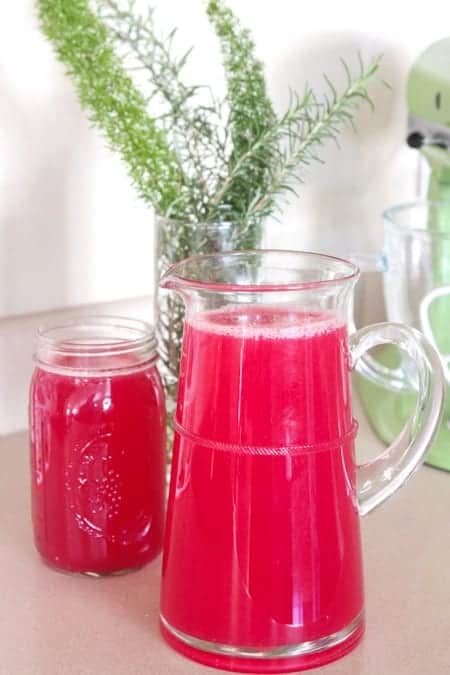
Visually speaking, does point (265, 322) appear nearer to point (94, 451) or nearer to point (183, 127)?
point (94, 451)

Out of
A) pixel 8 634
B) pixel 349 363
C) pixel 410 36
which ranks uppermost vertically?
pixel 410 36

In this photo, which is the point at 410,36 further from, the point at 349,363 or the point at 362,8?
the point at 349,363

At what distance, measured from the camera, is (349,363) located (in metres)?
0.53

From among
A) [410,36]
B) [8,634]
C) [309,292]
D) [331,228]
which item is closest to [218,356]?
[309,292]

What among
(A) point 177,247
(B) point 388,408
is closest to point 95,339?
(A) point 177,247

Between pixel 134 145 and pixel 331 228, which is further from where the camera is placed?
pixel 331 228

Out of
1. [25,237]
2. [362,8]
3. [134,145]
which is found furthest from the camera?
[362,8]

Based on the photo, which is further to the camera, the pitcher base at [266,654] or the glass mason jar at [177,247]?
the glass mason jar at [177,247]

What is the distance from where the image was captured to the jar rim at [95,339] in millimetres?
602

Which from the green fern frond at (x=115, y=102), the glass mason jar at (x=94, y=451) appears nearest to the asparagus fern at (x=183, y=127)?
the green fern frond at (x=115, y=102)

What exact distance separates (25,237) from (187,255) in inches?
7.6

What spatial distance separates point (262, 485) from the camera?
497 millimetres

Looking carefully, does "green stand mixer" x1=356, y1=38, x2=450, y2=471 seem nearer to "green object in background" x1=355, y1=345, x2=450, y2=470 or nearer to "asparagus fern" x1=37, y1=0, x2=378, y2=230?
"green object in background" x1=355, y1=345, x2=450, y2=470

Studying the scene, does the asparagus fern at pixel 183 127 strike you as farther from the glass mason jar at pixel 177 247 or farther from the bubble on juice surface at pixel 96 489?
the bubble on juice surface at pixel 96 489
